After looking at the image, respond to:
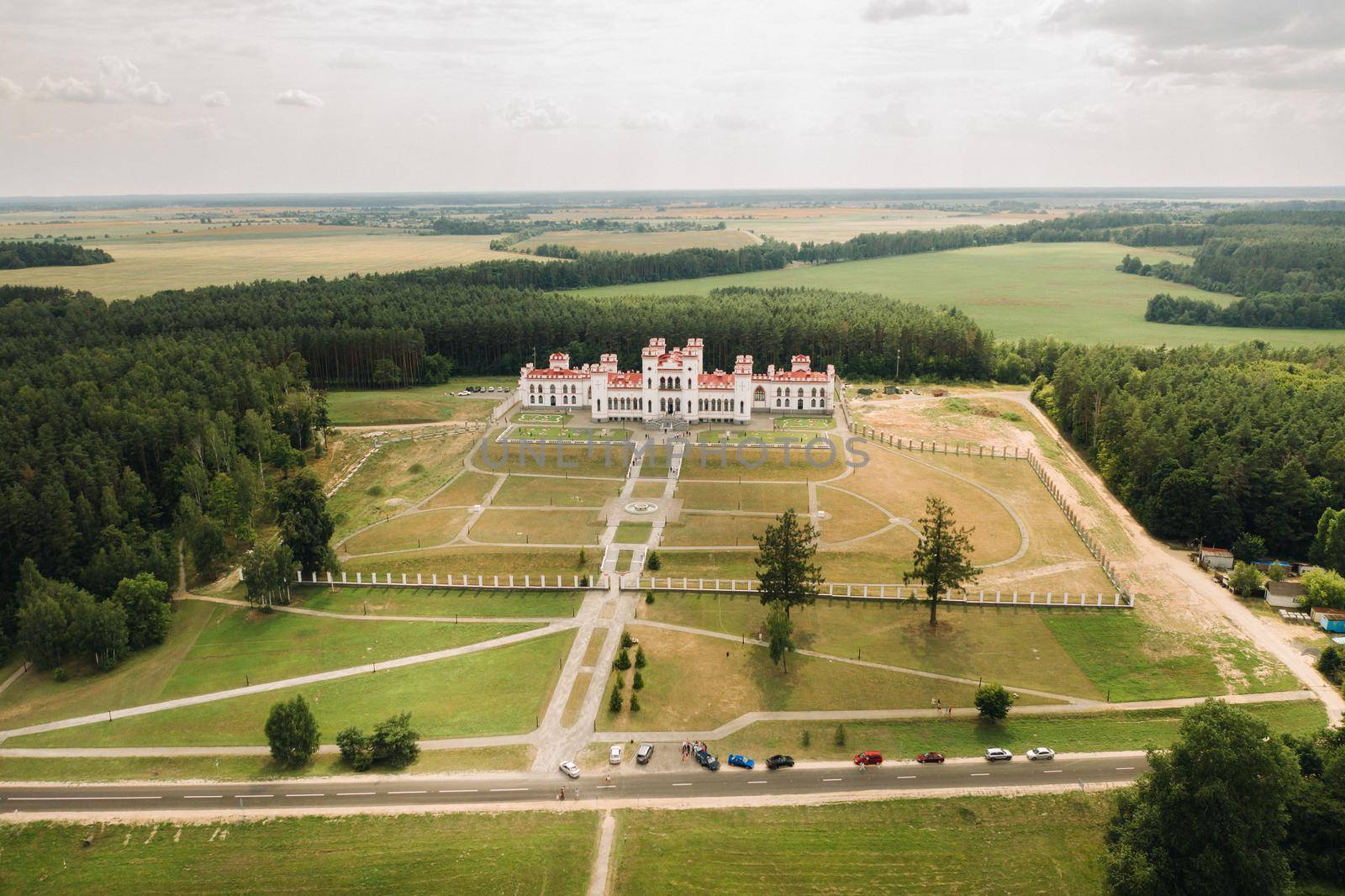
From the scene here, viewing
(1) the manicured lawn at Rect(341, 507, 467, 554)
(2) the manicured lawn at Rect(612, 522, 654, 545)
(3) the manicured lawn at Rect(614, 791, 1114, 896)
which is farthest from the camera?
(1) the manicured lawn at Rect(341, 507, 467, 554)

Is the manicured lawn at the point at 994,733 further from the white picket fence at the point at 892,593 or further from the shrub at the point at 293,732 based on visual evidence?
the shrub at the point at 293,732

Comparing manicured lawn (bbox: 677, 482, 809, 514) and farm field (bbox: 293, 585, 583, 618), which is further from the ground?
manicured lawn (bbox: 677, 482, 809, 514)

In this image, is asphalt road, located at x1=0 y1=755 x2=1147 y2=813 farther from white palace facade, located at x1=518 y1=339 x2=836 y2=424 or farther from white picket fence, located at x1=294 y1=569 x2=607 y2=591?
white palace facade, located at x1=518 y1=339 x2=836 y2=424

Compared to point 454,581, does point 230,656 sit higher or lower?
lower

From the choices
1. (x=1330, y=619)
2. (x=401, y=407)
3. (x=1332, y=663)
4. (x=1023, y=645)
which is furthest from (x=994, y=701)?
(x=401, y=407)

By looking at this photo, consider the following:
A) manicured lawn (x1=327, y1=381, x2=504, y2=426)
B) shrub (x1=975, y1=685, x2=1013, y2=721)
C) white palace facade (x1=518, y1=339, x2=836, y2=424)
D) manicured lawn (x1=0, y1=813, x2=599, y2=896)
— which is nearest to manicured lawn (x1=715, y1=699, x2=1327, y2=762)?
shrub (x1=975, y1=685, x2=1013, y2=721)

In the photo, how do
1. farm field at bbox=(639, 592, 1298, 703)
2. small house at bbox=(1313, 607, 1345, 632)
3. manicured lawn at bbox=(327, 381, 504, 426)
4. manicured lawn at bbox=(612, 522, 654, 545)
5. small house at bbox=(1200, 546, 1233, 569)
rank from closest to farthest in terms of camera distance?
1. farm field at bbox=(639, 592, 1298, 703)
2. small house at bbox=(1313, 607, 1345, 632)
3. small house at bbox=(1200, 546, 1233, 569)
4. manicured lawn at bbox=(612, 522, 654, 545)
5. manicured lawn at bbox=(327, 381, 504, 426)

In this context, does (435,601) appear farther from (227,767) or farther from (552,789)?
(552,789)
